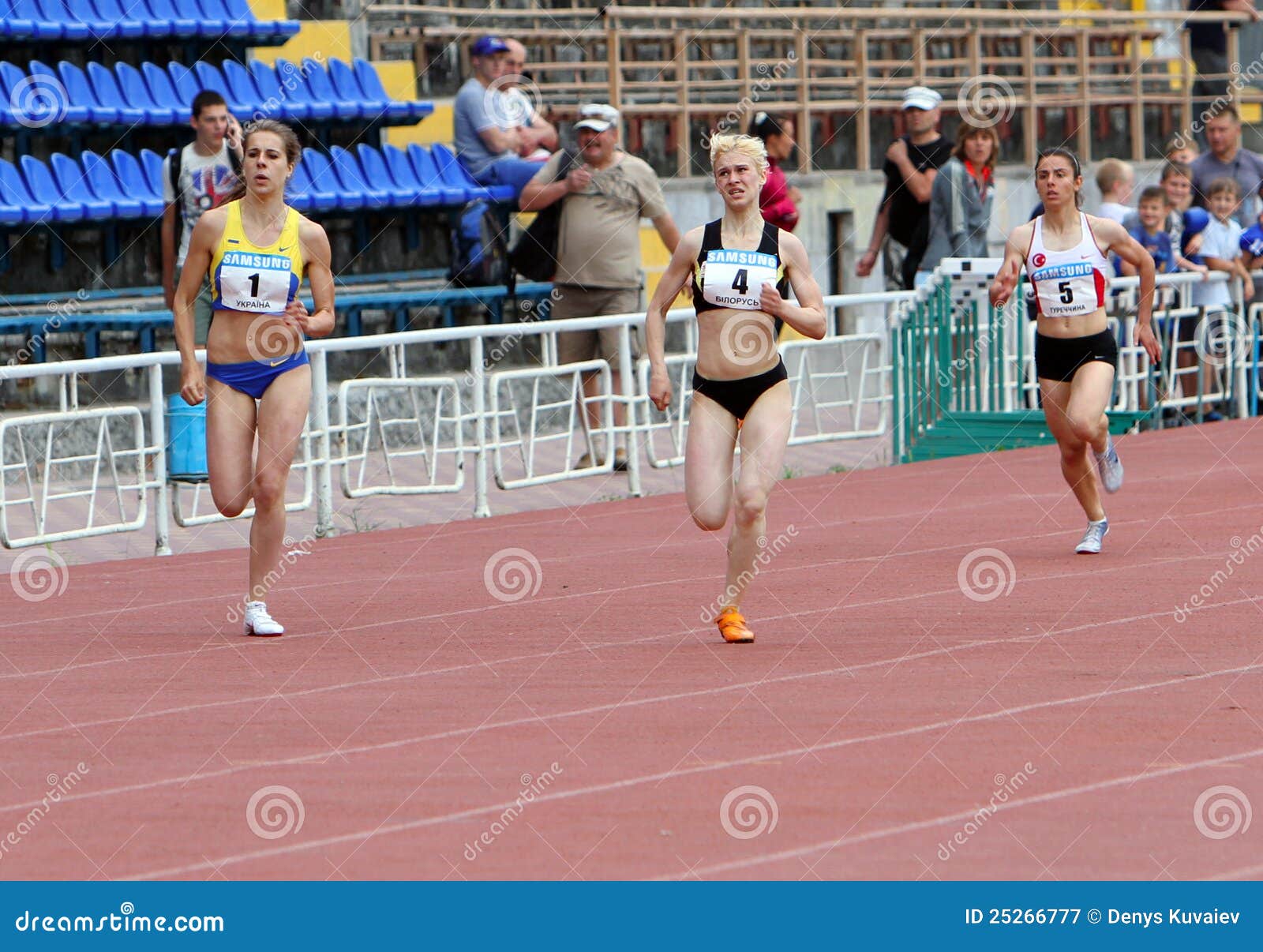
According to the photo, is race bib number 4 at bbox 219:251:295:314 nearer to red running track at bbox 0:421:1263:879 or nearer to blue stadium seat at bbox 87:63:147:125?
red running track at bbox 0:421:1263:879

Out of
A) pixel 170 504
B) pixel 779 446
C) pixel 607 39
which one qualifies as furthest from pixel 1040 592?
pixel 607 39

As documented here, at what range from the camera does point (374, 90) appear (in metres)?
19.3

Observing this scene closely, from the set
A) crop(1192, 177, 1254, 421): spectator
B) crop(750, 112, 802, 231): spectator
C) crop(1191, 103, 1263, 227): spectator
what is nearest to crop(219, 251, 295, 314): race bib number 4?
crop(750, 112, 802, 231): spectator

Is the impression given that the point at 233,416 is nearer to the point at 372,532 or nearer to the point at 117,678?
the point at 117,678

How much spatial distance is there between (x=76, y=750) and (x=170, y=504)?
22.9ft

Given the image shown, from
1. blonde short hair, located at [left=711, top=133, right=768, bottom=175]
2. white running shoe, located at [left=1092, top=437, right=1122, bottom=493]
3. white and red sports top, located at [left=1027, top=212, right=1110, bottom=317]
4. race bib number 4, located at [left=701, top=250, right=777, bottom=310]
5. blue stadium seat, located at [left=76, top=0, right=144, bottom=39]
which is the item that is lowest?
white running shoe, located at [left=1092, top=437, right=1122, bottom=493]

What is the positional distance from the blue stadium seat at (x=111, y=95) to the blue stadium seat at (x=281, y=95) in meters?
1.08

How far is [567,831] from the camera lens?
19.2ft

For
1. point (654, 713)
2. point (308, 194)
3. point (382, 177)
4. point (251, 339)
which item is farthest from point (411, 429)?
point (654, 713)

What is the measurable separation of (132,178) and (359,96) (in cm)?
253

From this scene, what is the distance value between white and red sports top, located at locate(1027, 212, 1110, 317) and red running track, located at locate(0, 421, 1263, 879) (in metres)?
1.22

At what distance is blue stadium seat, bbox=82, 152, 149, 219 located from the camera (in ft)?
55.9

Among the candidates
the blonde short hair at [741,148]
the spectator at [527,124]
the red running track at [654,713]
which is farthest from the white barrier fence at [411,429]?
the blonde short hair at [741,148]

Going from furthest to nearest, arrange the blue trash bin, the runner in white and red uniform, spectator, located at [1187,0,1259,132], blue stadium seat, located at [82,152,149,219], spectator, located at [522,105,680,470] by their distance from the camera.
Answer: spectator, located at [1187,0,1259,132] → blue stadium seat, located at [82,152,149,219] → spectator, located at [522,105,680,470] → the blue trash bin → the runner in white and red uniform
